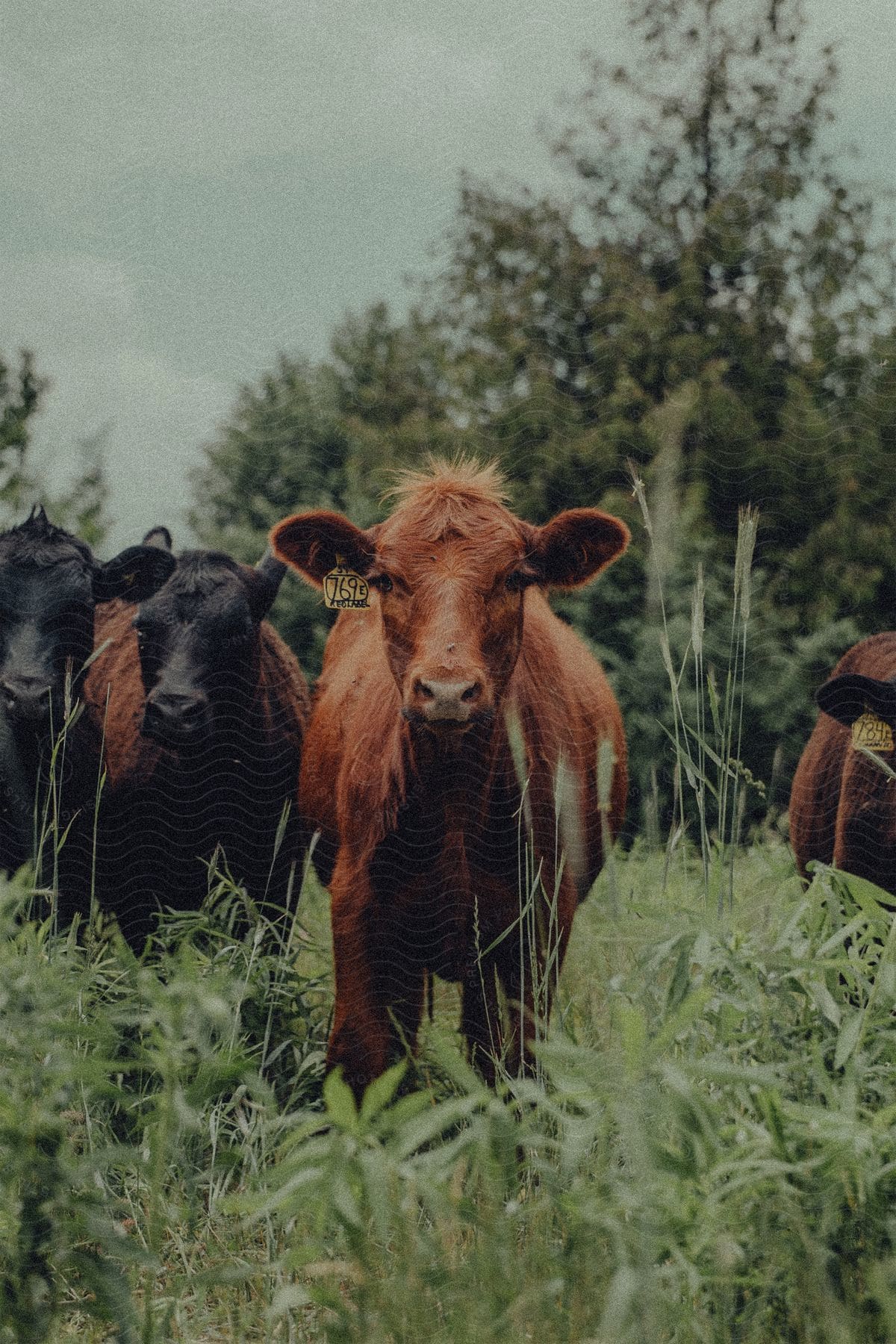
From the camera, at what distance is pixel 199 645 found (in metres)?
4.21

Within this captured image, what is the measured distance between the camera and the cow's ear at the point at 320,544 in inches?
142

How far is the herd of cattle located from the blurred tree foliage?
9.87 ft

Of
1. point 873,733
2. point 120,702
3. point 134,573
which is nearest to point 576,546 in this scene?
point 873,733

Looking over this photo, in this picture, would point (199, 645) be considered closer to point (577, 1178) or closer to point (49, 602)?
point (49, 602)

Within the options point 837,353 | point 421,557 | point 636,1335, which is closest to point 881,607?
point 837,353

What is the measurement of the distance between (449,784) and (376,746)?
0.30 m

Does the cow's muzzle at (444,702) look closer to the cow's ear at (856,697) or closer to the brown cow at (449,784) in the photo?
the brown cow at (449,784)

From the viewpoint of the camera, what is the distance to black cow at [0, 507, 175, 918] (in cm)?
390

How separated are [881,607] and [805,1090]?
725 cm

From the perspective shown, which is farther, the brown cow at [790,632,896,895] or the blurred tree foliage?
the blurred tree foliage

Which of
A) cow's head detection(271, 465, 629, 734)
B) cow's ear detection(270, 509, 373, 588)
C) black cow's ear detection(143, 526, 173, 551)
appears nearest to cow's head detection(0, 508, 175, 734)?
cow's ear detection(270, 509, 373, 588)

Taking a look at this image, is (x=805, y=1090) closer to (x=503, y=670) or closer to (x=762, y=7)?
(x=503, y=670)

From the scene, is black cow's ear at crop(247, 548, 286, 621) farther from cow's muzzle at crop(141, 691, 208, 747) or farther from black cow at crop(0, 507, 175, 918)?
cow's muzzle at crop(141, 691, 208, 747)

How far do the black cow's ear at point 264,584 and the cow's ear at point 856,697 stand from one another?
1927 millimetres
